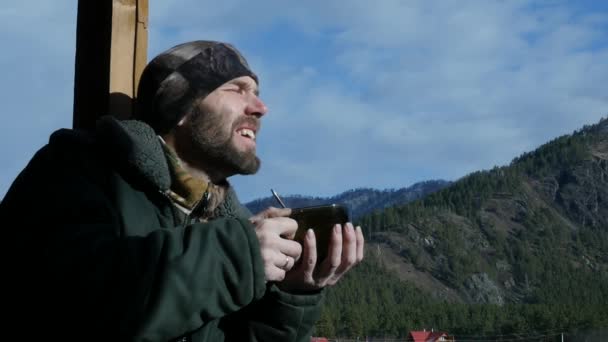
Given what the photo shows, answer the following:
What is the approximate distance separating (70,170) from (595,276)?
481 feet

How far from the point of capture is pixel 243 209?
2.37 meters

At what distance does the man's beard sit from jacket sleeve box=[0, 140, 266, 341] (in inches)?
16.0

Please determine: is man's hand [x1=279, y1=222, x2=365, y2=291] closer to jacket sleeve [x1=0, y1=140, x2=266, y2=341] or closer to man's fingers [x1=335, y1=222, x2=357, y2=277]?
man's fingers [x1=335, y1=222, x2=357, y2=277]

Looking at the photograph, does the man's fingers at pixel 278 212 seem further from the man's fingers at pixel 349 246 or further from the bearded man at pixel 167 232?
the man's fingers at pixel 349 246

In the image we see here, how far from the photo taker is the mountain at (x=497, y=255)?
105 meters

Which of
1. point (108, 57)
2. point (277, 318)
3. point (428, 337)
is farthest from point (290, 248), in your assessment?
point (428, 337)

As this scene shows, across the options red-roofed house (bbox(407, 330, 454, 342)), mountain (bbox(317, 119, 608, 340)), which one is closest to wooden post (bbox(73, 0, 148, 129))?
red-roofed house (bbox(407, 330, 454, 342))

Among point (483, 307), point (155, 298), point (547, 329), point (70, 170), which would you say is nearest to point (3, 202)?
point (70, 170)

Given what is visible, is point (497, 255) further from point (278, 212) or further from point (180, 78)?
point (278, 212)

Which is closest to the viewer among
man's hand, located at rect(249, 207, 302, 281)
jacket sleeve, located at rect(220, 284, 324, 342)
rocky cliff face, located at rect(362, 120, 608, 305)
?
man's hand, located at rect(249, 207, 302, 281)

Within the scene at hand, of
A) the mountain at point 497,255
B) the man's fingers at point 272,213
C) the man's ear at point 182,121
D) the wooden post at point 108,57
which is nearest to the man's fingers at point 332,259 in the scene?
the man's fingers at point 272,213

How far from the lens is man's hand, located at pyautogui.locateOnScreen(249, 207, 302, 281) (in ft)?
5.67

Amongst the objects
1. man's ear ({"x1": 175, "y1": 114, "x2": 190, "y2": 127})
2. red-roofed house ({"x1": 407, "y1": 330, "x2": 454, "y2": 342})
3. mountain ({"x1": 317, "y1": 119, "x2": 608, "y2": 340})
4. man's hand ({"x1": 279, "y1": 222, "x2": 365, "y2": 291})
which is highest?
mountain ({"x1": 317, "y1": 119, "x2": 608, "y2": 340})

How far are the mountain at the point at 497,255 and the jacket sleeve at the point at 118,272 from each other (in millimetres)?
90755
